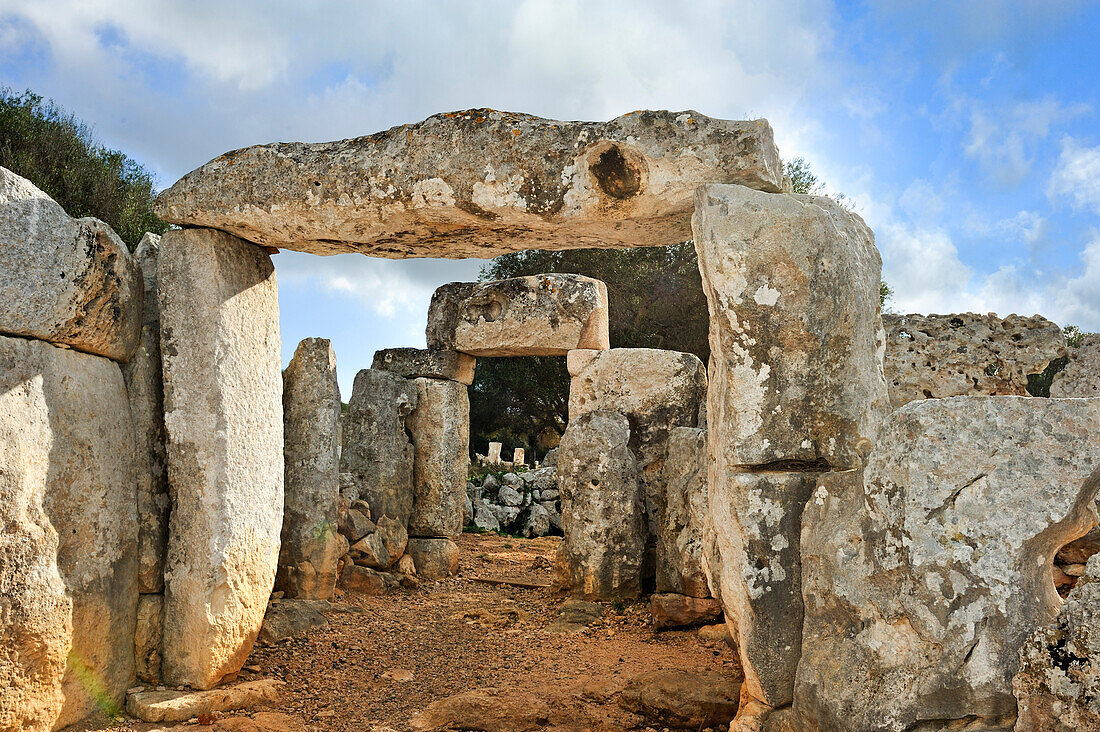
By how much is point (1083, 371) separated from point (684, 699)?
5942mm

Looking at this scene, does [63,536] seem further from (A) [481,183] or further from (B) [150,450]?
(A) [481,183]

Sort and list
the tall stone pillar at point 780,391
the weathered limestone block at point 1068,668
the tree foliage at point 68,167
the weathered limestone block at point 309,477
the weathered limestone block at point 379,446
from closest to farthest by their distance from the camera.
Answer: the weathered limestone block at point 1068,668 → the tall stone pillar at point 780,391 → the weathered limestone block at point 309,477 → the weathered limestone block at point 379,446 → the tree foliage at point 68,167

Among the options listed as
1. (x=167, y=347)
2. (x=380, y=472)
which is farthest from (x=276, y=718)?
(x=380, y=472)

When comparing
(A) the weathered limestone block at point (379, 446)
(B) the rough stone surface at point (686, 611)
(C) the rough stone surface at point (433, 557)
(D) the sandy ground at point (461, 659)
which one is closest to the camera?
(D) the sandy ground at point (461, 659)

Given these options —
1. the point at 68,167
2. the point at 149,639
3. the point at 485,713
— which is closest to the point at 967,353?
the point at 485,713

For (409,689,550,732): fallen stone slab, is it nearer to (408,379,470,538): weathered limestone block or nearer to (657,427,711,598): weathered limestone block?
(657,427,711,598): weathered limestone block

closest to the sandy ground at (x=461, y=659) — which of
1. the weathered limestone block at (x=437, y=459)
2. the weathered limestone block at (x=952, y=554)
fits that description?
the weathered limestone block at (x=437, y=459)

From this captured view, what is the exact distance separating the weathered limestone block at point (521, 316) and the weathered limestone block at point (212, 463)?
418 cm

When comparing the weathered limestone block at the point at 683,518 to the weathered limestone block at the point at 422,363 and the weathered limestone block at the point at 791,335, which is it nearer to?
the weathered limestone block at the point at 791,335

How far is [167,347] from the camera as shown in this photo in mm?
5086

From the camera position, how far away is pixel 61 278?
445 cm

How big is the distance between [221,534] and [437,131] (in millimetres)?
2650

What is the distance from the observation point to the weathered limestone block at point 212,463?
4.93 metres

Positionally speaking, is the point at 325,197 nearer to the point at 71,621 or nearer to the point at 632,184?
the point at 632,184
